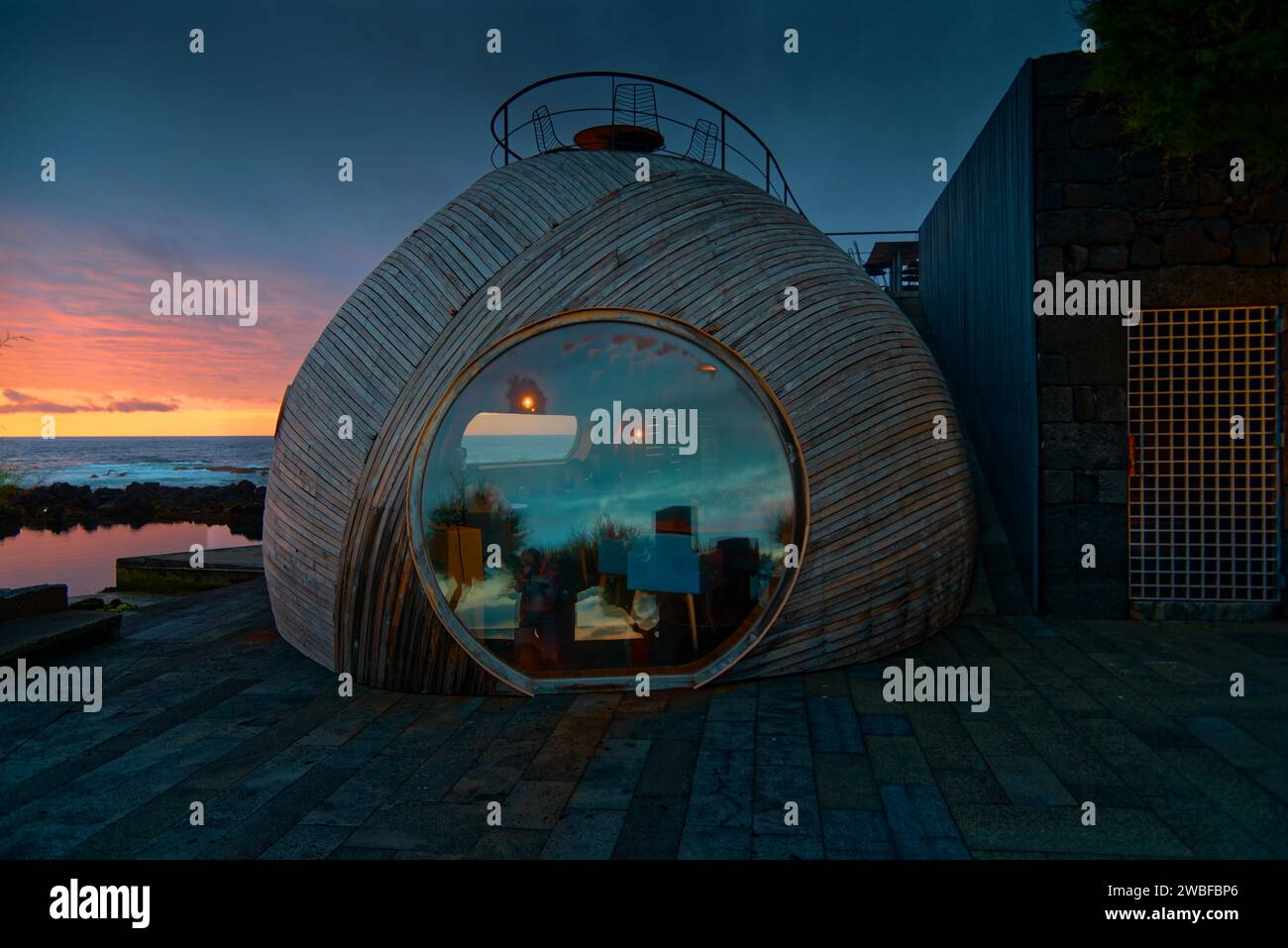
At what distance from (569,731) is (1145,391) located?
707 centimetres

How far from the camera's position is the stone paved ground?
3.54 m

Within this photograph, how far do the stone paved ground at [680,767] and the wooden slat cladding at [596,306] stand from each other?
0.48 metres

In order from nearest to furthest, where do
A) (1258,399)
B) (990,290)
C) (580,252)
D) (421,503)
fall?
(421,503)
(580,252)
(1258,399)
(990,290)

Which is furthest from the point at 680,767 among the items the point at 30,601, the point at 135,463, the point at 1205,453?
the point at 135,463

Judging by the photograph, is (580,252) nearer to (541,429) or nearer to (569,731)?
(541,429)

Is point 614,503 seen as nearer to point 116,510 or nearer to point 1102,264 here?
point 1102,264

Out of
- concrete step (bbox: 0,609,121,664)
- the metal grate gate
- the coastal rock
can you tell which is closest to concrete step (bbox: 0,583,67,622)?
concrete step (bbox: 0,609,121,664)

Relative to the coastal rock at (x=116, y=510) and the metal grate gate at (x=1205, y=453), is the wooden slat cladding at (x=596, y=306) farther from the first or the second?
the coastal rock at (x=116, y=510)

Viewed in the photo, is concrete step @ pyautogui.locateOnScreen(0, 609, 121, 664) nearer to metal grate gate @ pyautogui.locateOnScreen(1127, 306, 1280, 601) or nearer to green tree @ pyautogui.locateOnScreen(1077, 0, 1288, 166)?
green tree @ pyautogui.locateOnScreen(1077, 0, 1288, 166)

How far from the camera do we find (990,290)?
9.32 m

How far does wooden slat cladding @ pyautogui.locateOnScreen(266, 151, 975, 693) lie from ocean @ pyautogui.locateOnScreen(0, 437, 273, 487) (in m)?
55.8

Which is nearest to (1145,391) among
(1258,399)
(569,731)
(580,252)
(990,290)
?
(1258,399)

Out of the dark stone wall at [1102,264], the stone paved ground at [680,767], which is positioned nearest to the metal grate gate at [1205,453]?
the dark stone wall at [1102,264]
